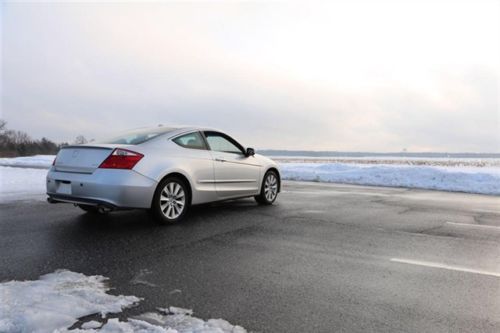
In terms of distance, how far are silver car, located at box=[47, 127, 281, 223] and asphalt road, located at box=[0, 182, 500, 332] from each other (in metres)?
0.44

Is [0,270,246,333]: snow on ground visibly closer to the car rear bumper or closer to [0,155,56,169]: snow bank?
the car rear bumper

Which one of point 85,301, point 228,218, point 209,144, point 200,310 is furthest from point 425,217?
point 85,301

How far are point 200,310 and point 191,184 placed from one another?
3783 millimetres

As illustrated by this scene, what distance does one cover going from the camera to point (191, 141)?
698cm

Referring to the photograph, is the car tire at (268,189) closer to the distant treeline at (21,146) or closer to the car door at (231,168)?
the car door at (231,168)

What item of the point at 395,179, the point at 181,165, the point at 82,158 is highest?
the point at 82,158

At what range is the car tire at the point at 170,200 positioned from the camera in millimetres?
6156

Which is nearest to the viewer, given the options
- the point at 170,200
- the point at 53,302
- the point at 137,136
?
the point at 53,302

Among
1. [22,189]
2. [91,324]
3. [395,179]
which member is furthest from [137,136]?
[395,179]

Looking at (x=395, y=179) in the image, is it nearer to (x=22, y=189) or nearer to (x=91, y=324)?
(x=22, y=189)

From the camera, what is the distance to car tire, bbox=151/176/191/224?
616 cm

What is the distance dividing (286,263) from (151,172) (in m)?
→ 2.67

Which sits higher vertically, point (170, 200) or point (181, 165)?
point (181, 165)

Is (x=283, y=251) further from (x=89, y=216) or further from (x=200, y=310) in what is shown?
(x=89, y=216)
